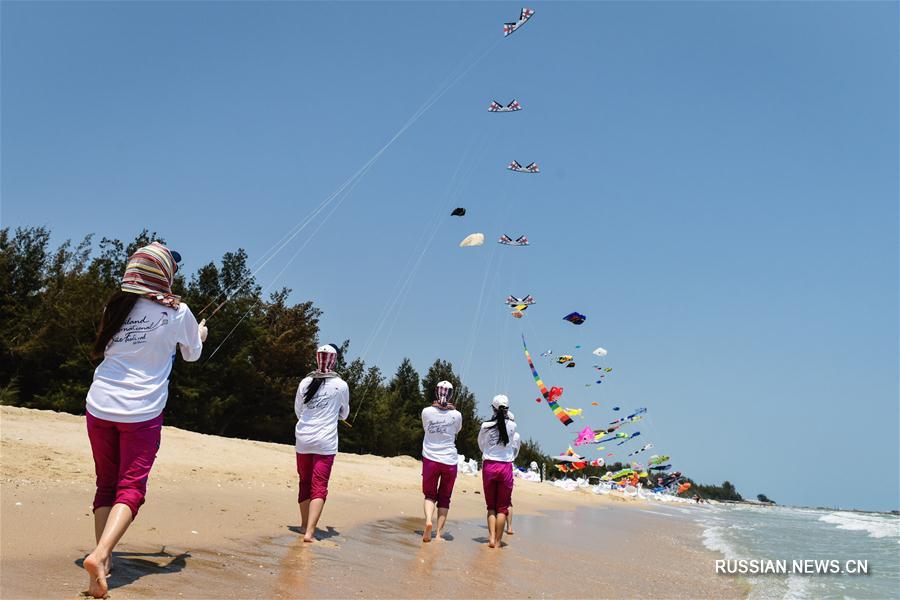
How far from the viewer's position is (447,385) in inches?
297

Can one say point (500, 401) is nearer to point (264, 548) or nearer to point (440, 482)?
point (440, 482)

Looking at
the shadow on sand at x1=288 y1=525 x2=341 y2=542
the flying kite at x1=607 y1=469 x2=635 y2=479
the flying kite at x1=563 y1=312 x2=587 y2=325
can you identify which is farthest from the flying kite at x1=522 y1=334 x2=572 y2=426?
the flying kite at x1=607 y1=469 x2=635 y2=479

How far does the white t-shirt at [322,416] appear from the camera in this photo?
5938 mm

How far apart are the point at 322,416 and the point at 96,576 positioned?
3108mm

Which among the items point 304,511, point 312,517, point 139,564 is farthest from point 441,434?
point 139,564

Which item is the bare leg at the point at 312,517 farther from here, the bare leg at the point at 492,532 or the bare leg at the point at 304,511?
the bare leg at the point at 492,532

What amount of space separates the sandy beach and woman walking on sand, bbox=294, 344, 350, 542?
0.49 metres

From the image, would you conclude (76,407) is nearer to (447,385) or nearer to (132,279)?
(447,385)

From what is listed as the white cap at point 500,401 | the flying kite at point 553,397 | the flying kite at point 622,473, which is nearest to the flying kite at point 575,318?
the flying kite at point 553,397

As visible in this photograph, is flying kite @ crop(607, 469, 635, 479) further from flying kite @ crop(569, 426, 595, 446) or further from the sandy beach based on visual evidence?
the sandy beach

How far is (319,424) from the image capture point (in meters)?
5.96

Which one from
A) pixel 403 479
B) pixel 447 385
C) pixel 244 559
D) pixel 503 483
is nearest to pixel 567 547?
pixel 503 483

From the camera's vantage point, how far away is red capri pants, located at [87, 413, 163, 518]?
133 inches

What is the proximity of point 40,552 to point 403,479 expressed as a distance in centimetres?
1311
